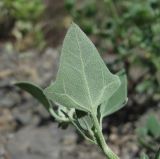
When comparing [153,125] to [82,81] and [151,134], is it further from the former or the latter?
[82,81]

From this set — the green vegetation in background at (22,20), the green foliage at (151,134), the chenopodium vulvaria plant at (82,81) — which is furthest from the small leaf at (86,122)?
the green vegetation in background at (22,20)

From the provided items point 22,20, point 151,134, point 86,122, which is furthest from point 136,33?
point 86,122

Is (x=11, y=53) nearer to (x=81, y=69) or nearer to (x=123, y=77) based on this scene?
(x=123, y=77)

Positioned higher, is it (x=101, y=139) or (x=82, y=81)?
(x=82, y=81)

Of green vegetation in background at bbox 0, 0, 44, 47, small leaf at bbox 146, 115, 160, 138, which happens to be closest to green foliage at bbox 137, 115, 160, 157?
small leaf at bbox 146, 115, 160, 138

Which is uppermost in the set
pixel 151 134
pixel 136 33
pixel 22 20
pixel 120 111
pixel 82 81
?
pixel 82 81

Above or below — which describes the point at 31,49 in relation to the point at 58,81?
below

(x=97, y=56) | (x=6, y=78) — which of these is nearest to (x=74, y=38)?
(x=97, y=56)

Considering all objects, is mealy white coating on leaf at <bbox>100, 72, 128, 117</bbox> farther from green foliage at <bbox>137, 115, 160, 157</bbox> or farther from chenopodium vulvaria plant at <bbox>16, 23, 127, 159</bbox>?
green foliage at <bbox>137, 115, 160, 157</bbox>

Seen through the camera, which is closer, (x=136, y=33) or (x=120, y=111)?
(x=136, y=33)
